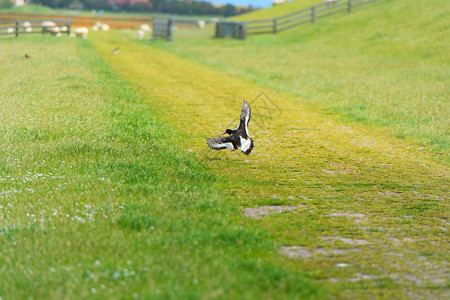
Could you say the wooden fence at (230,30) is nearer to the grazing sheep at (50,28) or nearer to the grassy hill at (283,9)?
the grazing sheep at (50,28)

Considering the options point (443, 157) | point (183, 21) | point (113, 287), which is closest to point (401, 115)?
point (443, 157)

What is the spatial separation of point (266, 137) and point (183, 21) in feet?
108

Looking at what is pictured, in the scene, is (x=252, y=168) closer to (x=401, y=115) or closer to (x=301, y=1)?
(x=401, y=115)

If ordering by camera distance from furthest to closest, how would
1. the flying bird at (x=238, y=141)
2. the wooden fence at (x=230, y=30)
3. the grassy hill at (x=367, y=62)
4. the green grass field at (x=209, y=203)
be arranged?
the wooden fence at (x=230, y=30) → the grassy hill at (x=367, y=62) → the flying bird at (x=238, y=141) → the green grass field at (x=209, y=203)

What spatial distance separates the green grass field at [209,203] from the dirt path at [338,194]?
3cm

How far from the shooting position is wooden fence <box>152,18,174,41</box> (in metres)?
40.6

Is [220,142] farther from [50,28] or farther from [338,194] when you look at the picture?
[50,28]

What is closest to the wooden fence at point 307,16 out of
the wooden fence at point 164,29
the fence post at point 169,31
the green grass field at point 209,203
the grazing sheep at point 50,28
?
the wooden fence at point 164,29

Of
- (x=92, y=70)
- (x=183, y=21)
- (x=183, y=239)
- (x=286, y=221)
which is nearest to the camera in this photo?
(x=183, y=239)

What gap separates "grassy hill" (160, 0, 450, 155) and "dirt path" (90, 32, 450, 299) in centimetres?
164

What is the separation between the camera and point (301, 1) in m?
60.3

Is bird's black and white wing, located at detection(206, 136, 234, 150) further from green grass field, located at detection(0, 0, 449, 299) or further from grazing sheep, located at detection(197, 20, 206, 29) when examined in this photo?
grazing sheep, located at detection(197, 20, 206, 29)

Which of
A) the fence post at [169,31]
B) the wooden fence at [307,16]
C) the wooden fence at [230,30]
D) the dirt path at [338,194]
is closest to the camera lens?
the dirt path at [338,194]

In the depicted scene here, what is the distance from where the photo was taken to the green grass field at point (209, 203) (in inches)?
184
